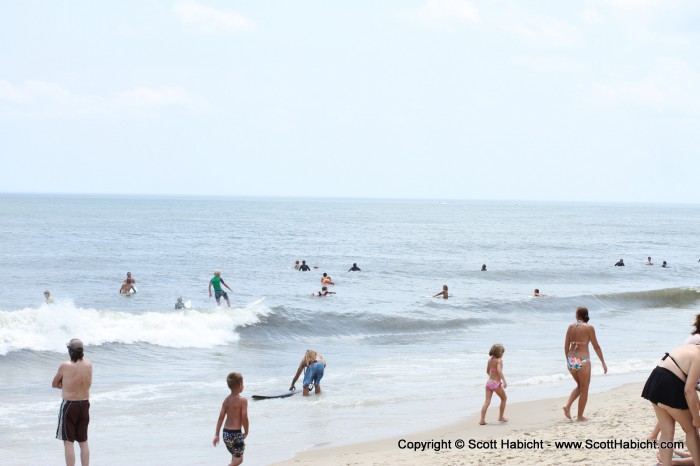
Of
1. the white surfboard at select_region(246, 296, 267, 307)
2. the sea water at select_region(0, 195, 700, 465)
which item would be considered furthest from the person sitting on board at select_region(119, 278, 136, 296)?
the white surfboard at select_region(246, 296, 267, 307)

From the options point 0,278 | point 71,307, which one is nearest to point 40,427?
point 71,307

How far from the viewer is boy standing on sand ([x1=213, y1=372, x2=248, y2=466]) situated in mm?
8367

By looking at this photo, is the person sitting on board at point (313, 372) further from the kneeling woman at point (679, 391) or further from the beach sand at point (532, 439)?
the kneeling woman at point (679, 391)

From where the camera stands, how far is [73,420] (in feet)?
28.0

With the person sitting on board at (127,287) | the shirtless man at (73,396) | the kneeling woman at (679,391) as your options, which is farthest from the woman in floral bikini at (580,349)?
the person sitting on board at (127,287)

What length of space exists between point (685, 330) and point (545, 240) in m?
56.6

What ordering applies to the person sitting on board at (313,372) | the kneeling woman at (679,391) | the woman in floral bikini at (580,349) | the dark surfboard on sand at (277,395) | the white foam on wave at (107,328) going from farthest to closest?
1. the white foam on wave at (107,328)
2. the person sitting on board at (313,372)
3. the dark surfboard on sand at (277,395)
4. the woman in floral bikini at (580,349)
5. the kneeling woman at (679,391)

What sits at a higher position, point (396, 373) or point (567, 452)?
point (567, 452)

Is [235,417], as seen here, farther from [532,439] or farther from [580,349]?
[580,349]

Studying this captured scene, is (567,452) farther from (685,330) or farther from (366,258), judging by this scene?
(366,258)

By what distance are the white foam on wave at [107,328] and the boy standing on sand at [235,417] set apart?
1210 centimetres

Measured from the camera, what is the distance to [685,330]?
80.2 ft

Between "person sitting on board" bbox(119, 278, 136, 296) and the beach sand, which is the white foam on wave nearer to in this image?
"person sitting on board" bbox(119, 278, 136, 296)

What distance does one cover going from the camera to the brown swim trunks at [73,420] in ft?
28.0
